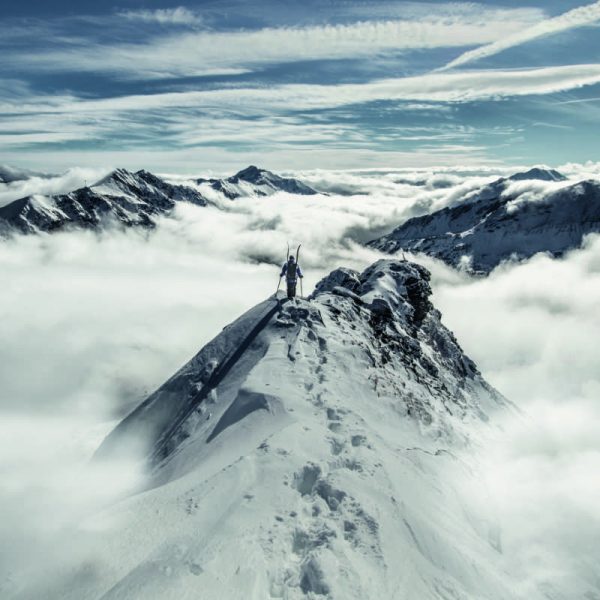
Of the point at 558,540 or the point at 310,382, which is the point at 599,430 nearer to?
the point at 558,540

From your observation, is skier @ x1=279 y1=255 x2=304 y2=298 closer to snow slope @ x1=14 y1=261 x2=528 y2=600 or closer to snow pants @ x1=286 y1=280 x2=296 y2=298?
snow pants @ x1=286 y1=280 x2=296 y2=298

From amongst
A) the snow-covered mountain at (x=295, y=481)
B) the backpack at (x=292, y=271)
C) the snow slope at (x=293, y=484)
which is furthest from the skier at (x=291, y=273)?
the snow slope at (x=293, y=484)

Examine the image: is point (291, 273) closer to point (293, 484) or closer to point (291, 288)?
point (291, 288)

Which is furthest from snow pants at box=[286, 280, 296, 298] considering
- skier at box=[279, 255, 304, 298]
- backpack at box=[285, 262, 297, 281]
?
backpack at box=[285, 262, 297, 281]

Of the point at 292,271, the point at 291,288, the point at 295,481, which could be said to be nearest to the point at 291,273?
the point at 292,271

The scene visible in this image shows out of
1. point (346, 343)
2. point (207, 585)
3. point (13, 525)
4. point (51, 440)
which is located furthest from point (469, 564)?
point (51, 440)

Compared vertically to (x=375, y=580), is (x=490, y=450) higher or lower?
lower
